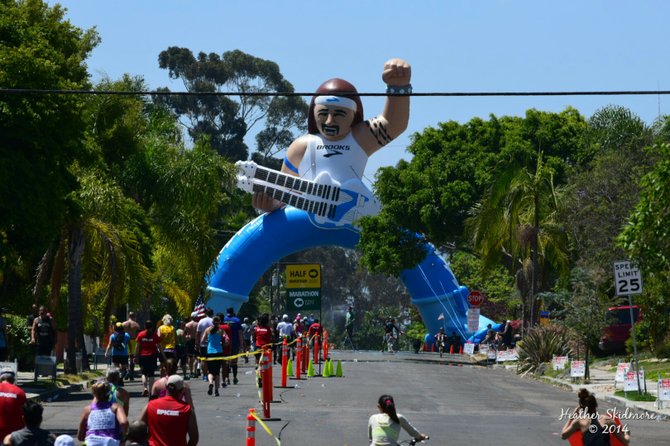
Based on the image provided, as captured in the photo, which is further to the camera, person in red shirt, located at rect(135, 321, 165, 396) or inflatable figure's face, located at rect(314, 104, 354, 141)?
inflatable figure's face, located at rect(314, 104, 354, 141)

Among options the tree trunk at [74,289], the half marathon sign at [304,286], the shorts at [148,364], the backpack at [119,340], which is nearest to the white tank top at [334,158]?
the half marathon sign at [304,286]

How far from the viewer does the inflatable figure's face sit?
4762 centimetres

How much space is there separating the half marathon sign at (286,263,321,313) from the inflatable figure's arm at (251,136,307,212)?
484cm

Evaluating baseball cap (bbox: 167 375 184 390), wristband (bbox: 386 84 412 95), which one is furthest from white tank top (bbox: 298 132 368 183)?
baseball cap (bbox: 167 375 184 390)

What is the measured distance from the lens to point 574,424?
43.7ft

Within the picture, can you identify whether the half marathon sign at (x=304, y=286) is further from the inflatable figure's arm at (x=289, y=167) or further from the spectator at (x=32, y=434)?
the spectator at (x=32, y=434)

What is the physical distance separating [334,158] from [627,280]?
74.9 feet

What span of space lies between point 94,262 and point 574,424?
2263 centimetres

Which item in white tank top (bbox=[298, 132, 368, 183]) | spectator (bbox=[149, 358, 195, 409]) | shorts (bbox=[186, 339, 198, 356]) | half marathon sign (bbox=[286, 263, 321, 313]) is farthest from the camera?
white tank top (bbox=[298, 132, 368, 183])

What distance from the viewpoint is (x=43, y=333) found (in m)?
28.2

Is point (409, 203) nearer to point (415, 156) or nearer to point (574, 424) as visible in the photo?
point (415, 156)

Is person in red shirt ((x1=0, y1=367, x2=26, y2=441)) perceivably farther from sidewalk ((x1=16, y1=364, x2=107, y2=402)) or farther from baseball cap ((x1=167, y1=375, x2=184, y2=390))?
sidewalk ((x1=16, y1=364, x2=107, y2=402))

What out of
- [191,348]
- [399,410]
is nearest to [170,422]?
[399,410]

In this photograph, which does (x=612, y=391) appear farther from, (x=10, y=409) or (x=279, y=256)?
(x=279, y=256)
